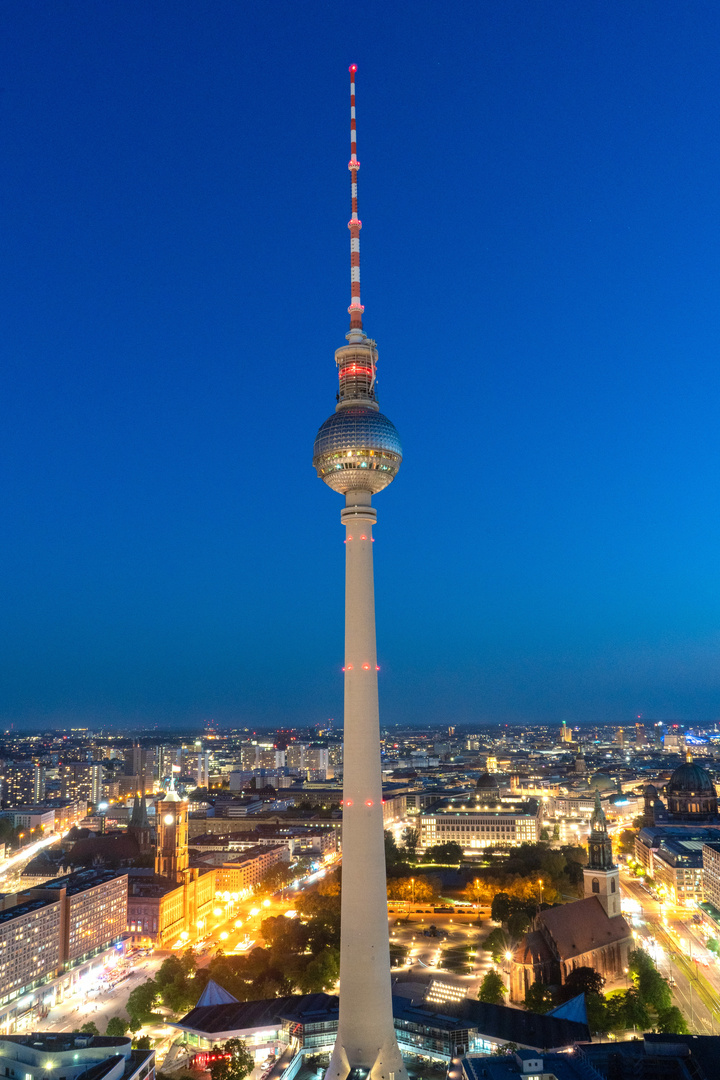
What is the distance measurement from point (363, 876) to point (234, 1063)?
36.2ft

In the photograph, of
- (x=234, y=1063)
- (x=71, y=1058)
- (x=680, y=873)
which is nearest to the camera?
(x=71, y=1058)

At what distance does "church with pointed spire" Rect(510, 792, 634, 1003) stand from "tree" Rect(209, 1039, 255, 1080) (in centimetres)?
1631

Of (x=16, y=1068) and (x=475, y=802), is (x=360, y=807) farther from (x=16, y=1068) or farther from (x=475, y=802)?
(x=475, y=802)

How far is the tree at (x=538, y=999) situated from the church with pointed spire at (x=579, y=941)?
1.16 m

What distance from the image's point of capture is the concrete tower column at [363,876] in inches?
1248

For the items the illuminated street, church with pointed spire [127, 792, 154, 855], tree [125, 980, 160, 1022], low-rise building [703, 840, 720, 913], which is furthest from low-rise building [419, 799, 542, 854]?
Result: tree [125, 980, 160, 1022]

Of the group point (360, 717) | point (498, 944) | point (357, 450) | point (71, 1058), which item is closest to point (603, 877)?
point (498, 944)

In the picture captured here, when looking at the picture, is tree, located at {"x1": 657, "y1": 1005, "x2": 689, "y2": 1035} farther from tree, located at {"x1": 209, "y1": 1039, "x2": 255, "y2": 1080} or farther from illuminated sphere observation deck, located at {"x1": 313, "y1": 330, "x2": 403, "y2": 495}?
illuminated sphere observation deck, located at {"x1": 313, "y1": 330, "x2": 403, "y2": 495}

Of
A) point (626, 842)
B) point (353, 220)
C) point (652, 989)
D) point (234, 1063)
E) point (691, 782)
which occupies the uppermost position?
point (353, 220)

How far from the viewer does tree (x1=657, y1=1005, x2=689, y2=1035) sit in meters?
39.3

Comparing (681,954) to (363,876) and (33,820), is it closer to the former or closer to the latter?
(363,876)

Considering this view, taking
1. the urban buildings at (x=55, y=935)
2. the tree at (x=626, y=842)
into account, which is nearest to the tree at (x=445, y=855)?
the tree at (x=626, y=842)

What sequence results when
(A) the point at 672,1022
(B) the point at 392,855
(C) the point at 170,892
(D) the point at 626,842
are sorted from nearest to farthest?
(A) the point at 672,1022, (C) the point at 170,892, (B) the point at 392,855, (D) the point at 626,842

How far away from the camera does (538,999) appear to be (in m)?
44.2
